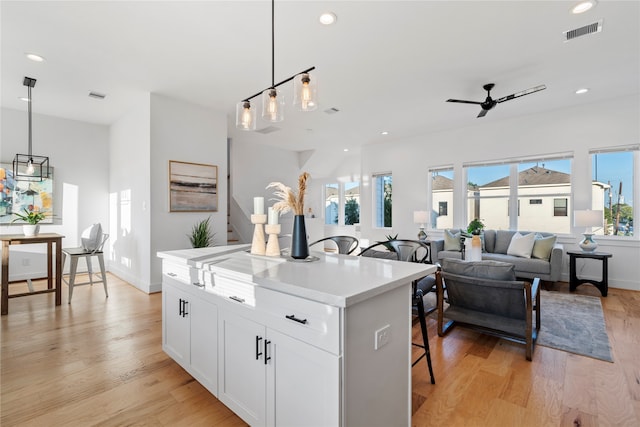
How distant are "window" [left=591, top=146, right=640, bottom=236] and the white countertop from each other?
493 cm

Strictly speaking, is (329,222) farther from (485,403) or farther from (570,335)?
(485,403)

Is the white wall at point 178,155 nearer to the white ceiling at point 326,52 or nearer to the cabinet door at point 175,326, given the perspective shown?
the white ceiling at point 326,52

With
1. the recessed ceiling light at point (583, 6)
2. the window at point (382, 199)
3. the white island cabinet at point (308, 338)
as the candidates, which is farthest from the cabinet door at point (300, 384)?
the window at point (382, 199)

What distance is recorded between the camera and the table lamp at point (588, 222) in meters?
4.21

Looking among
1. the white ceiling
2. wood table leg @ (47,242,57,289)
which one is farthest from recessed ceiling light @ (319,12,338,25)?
wood table leg @ (47,242,57,289)

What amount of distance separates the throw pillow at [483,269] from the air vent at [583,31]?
231 cm

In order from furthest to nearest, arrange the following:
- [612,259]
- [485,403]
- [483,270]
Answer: [612,259] < [483,270] < [485,403]

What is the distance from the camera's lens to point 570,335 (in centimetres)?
282

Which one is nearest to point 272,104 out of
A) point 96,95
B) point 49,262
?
point 96,95

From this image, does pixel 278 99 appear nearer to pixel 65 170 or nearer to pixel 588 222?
pixel 588 222

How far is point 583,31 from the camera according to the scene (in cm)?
276

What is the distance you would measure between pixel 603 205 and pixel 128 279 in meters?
7.76

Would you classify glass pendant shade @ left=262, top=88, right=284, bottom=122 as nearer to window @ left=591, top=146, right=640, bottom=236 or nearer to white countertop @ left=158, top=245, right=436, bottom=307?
white countertop @ left=158, top=245, right=436, bottom=307

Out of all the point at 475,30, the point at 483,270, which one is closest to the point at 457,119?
the point at 475,30
